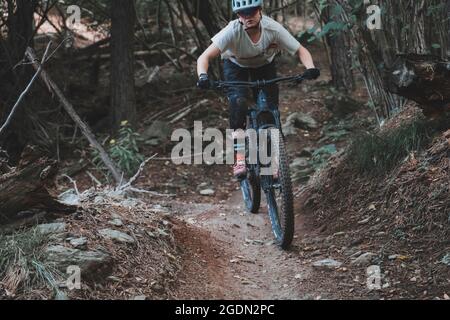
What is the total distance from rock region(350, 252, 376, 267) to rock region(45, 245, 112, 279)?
1.68 m

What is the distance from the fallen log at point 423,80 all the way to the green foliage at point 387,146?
26cm

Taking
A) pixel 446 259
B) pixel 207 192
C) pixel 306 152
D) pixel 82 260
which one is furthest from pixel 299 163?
pixel 82 260

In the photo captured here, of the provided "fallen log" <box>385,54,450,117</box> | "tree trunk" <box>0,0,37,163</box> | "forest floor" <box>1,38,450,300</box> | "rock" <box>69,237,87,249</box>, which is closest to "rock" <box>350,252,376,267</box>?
"forest floor" <box>1,38,450,300</box>

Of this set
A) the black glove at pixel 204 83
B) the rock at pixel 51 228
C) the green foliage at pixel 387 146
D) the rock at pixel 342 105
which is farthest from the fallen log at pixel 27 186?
the rock at pixel 342 105

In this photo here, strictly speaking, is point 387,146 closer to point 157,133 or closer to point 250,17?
point 250,17

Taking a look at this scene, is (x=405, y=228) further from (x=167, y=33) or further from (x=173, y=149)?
(x=167, y=33)

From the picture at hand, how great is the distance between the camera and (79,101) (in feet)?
32.5

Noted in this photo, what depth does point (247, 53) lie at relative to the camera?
16.0 feet

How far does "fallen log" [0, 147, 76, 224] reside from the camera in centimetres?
371

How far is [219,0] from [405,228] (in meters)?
7.12

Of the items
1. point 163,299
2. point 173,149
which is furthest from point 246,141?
point 173,149

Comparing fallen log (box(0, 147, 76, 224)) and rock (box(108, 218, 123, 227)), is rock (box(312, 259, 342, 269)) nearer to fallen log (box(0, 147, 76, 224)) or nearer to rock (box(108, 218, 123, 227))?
rock (box(108, 218, 123, 227))

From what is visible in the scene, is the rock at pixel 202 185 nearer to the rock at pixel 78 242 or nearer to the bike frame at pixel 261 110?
the bike frame at pixel 261 110

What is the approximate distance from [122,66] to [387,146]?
4.85 meters
